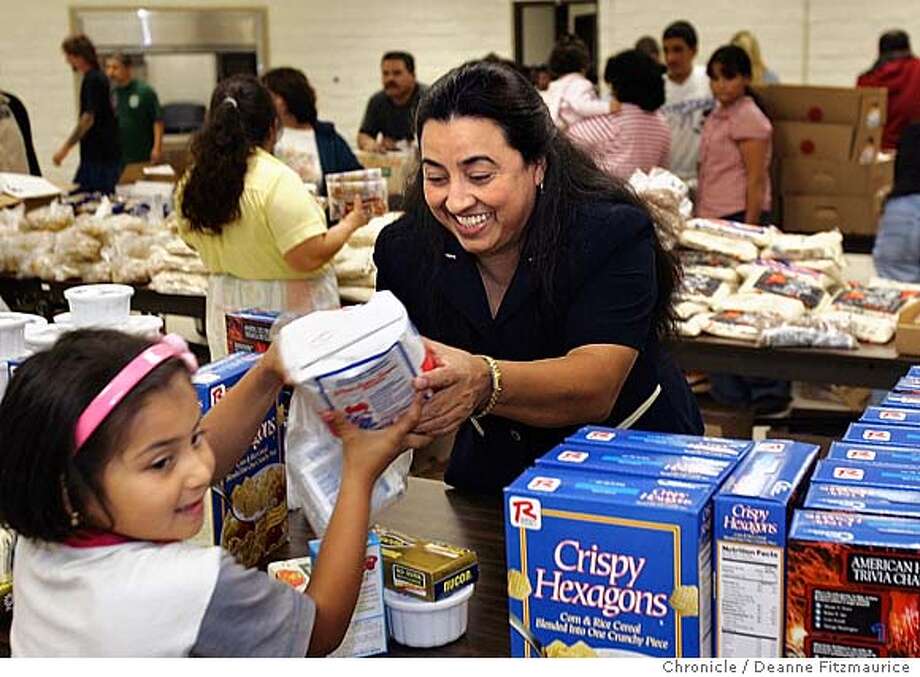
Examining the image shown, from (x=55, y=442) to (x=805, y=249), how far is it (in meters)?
3.82

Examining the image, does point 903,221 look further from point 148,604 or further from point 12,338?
point 148,604

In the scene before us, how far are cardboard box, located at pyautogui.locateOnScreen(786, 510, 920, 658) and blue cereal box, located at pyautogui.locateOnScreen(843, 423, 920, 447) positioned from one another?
30 cm

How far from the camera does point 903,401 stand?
5.80 feet

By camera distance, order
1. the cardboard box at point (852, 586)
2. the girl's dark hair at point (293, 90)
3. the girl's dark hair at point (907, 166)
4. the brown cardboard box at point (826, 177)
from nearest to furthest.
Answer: the cardboard box at point (852, 586)
the girl's dark hair at point (907, 166)
the girl's dark hair at point (293, 90)
the brown cardboard box at point (826, 177)

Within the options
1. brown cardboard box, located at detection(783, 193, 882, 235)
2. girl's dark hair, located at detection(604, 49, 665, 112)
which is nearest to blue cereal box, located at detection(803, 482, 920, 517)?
girl's dark hair, located at detection(604, 49, 665, 112)

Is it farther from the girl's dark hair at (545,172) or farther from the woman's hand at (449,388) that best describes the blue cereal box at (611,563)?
the girl's dark hair at (545,172)

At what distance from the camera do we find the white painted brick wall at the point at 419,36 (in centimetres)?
985

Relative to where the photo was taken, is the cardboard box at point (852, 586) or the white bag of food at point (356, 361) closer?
the cardboard box at point (852, 586)

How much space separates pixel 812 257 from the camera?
4.68 meters

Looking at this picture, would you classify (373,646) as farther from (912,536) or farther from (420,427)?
(912,536)

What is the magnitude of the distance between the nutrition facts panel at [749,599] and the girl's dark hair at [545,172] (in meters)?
0.90

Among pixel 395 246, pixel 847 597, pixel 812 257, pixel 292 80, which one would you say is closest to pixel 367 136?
pixel 292 80

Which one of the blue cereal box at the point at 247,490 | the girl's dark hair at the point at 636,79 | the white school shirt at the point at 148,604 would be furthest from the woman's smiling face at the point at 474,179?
the girl's dark hair at the point at 636,79

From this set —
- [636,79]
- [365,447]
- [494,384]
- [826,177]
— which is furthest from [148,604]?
[826,177]
